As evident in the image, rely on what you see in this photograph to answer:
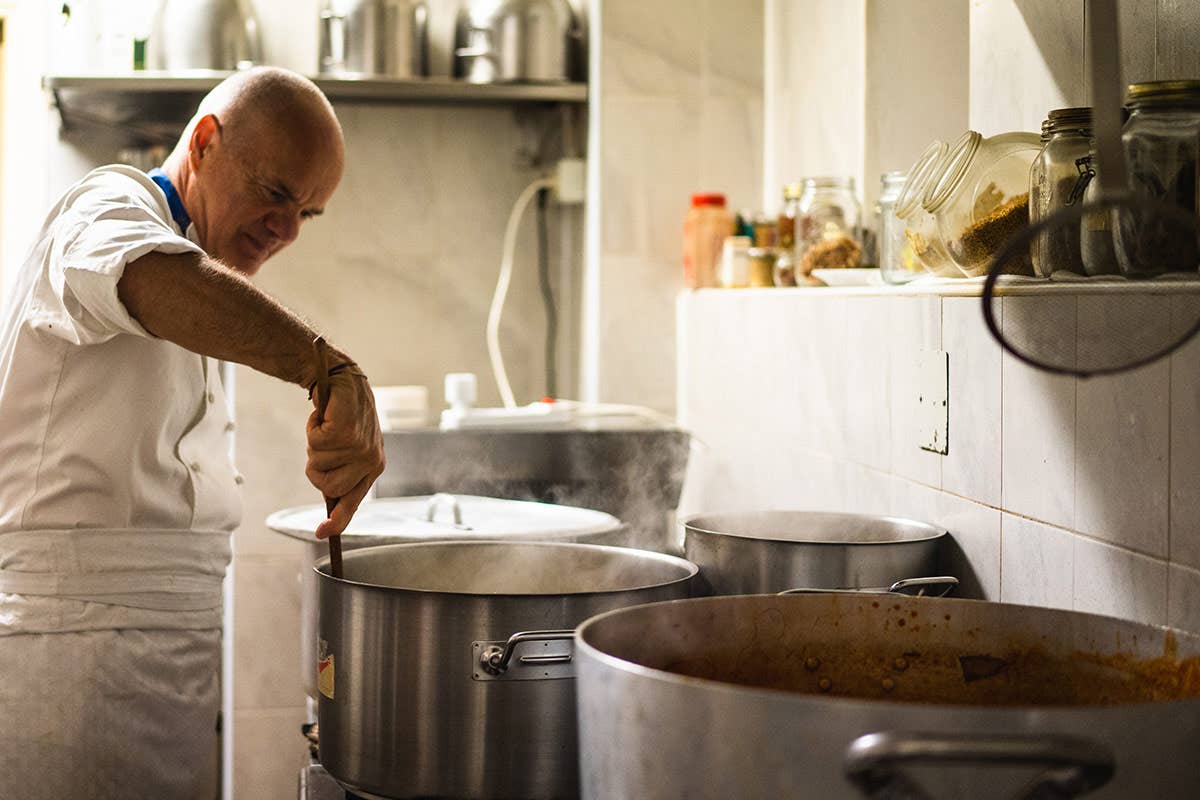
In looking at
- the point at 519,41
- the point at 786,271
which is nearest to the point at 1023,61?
the point at 786,271

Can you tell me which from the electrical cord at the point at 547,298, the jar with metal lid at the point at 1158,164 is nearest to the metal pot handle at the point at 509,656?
the jar with metal lid at the point at 1158,164

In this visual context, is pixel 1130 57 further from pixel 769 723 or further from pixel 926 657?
pixel 769 723

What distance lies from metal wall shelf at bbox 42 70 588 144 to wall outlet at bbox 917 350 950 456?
65.3 inches

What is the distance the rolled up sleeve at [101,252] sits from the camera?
1.24 meters

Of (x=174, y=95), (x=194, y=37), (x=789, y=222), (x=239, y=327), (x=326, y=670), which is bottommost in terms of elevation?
(x=326, y=670)

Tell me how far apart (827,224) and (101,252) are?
1177 millimetres

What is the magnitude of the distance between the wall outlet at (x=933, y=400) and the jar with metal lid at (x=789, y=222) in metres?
0.79

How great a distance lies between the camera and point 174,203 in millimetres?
1820

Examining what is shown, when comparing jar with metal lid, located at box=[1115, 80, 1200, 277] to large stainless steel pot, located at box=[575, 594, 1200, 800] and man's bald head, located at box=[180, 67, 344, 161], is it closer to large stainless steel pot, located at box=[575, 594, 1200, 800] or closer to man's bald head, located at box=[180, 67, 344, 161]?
large stainless steel pot, located at box=[575, 594, 1200, 800]

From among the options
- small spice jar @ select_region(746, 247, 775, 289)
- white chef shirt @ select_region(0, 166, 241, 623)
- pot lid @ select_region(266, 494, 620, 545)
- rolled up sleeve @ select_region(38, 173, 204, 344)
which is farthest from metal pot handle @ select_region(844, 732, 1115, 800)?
small spice jar @ select_region(746, 247, 775, 289)

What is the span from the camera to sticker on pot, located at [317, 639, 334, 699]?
1.11 metres

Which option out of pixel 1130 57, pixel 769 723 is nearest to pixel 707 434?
pixel 1130 57

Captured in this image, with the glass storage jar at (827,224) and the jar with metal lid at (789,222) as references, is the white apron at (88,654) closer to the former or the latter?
the glass storage jar at (827,224)

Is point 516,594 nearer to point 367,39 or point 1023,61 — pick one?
point 1023,61
